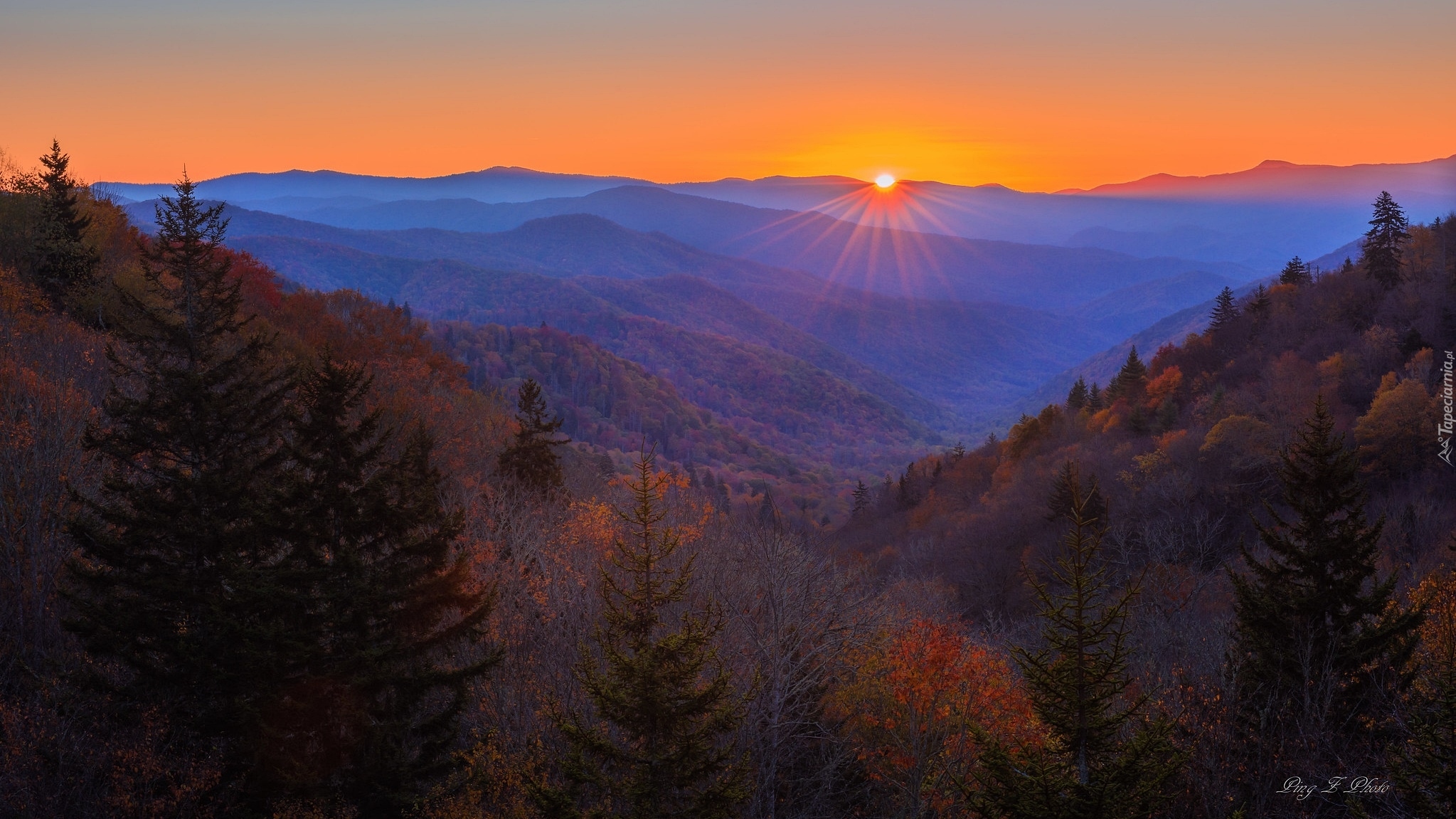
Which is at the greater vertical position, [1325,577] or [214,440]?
[214,440]

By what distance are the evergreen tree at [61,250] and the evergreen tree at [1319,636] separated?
45262 mm

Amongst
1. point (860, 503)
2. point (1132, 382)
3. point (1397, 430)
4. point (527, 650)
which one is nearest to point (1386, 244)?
point (1132, 382)

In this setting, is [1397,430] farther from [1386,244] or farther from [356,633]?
[356,633]

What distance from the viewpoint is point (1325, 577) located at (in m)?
17.9

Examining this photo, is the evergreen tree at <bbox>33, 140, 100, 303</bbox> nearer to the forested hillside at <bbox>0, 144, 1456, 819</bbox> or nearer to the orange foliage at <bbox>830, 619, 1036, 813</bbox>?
the forested hillside at <bbox>0, 144, 1456, 819</bbox>

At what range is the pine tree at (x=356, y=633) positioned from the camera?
48.8 feet

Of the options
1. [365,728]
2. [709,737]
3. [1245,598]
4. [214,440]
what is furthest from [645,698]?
[1245,598]

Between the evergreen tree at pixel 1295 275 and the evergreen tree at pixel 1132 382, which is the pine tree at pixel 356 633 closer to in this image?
the evergreen tree at pixel 1132 382

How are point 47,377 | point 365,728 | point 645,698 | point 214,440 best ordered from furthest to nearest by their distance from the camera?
point 47,377 < point 214,440 < point 365,728 < point 645,698

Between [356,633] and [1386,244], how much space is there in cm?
9718

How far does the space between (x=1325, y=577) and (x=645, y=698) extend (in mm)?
15318

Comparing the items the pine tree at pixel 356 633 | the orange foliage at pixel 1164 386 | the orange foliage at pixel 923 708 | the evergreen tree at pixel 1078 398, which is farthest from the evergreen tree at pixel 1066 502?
the pine tree at pixel 356 633

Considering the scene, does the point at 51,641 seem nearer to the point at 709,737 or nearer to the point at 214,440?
the point at 214,440

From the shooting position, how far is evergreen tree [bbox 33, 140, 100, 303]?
37281 mm
